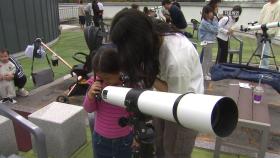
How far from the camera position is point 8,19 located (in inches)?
352

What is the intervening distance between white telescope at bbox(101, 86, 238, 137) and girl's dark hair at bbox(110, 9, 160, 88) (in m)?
0.22

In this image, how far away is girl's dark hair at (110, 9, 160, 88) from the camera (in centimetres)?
161

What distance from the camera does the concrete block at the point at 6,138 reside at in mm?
3523

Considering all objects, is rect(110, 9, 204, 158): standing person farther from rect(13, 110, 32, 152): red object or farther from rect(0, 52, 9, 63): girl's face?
rect(0, 52, 9, 63): girl's face

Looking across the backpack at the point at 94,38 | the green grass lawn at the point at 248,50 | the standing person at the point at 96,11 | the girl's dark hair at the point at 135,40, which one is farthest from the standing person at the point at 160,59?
the standing person at the point at 96,11

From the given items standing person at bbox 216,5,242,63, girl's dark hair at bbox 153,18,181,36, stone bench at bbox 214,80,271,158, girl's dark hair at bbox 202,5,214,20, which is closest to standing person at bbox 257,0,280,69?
standing person at bbox 216,5,242,63

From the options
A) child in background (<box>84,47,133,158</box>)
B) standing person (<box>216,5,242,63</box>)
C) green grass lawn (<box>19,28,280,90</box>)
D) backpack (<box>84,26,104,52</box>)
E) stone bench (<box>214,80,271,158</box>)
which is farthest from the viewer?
green grass lawn (<box>19,28,280,90</box>)

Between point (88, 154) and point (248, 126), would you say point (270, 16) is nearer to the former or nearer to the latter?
point (248, 126)

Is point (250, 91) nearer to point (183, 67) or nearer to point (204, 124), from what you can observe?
point (183, 67)

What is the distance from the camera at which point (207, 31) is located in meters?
6.47

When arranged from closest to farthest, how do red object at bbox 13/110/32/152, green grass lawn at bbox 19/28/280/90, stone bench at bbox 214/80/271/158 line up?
stone bench at bbox 214/80/271/158 → red object at bbox 13/110/32/152 → green grass lawn at bbox 19/28/280/90

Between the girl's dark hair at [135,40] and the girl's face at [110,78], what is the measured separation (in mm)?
447

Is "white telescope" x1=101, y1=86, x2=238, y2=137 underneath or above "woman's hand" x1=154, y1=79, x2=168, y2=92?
above

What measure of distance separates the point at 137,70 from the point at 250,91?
2.96 m
